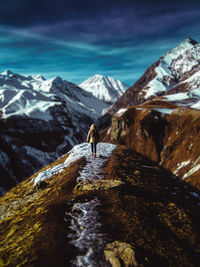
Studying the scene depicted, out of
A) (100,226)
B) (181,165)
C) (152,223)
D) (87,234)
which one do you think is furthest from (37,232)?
(181,165)

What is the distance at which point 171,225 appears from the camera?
31.0 feet

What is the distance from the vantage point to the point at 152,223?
9.26 m

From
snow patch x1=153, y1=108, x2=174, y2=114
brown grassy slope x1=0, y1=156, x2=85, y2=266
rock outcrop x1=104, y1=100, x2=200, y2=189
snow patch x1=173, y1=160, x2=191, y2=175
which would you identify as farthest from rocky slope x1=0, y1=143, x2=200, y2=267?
snow patch x1=153, y1=108, x2=174, y2=114

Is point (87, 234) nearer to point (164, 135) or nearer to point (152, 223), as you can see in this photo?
point (152, 223)

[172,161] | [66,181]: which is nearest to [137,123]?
[172,161]

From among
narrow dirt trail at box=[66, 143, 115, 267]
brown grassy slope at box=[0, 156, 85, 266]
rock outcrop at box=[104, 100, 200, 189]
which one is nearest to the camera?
narrow dirt trail at box=[66, 143, 115, 267]

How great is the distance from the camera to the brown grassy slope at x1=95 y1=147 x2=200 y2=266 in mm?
7377

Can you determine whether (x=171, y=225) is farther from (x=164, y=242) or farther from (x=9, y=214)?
(x=9, y=214)

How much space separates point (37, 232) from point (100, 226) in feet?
9.89

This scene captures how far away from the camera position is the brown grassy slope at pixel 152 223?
738cm

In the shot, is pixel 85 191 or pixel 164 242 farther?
pixel 85 191

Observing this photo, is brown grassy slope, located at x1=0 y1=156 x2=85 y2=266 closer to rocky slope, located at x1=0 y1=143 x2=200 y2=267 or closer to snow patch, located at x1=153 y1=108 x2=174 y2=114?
rocky slope, located at x1=0 y1=143 x2=200 y2=267

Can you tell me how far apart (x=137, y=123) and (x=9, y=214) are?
111062 mm

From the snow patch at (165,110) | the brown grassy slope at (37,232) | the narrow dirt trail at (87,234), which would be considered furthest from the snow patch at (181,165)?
the narrow dirt trail at (87,234)
